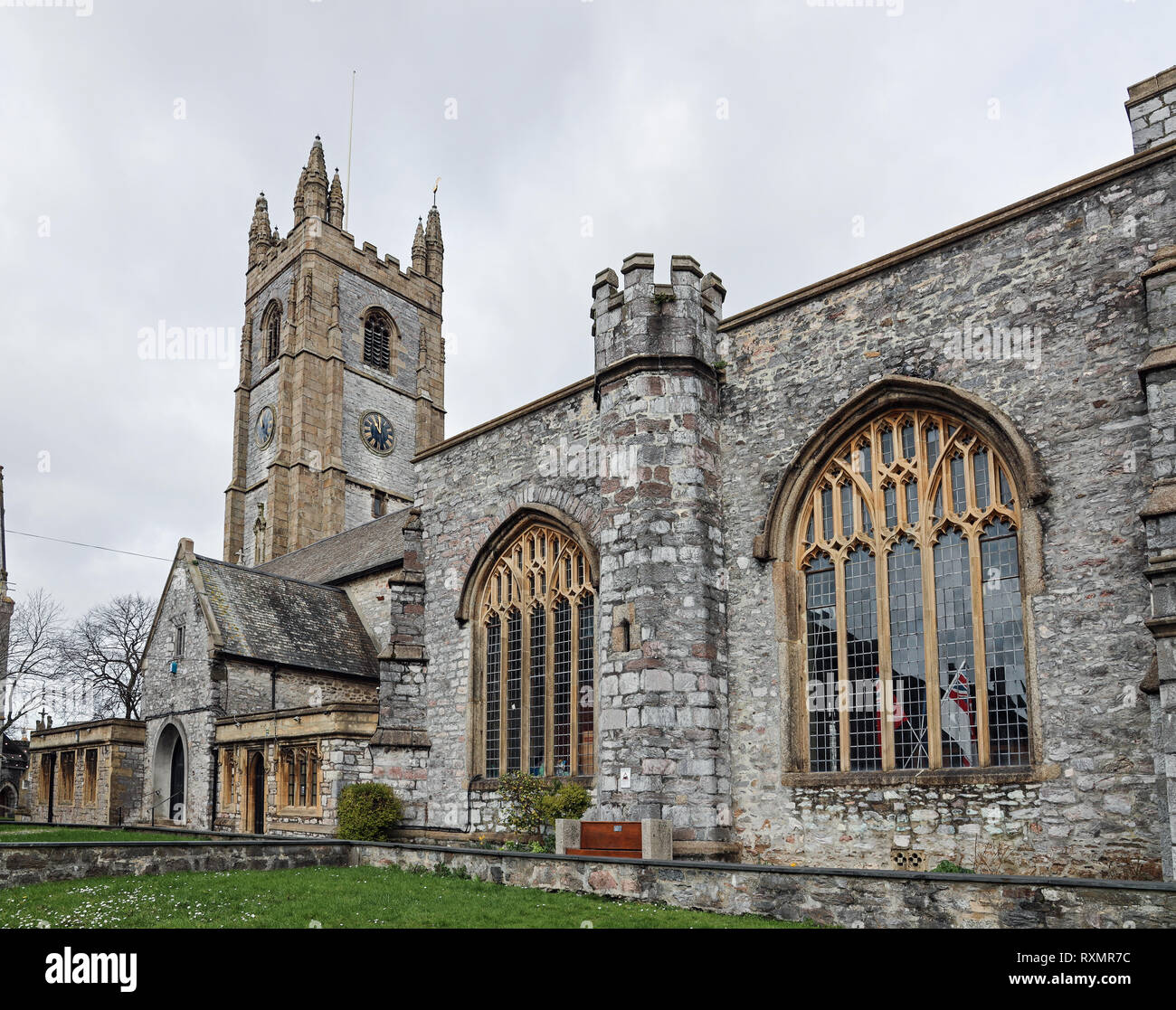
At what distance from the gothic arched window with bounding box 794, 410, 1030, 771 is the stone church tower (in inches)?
1288

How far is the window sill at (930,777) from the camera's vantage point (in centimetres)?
1162

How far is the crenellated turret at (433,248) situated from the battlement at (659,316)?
41.4 m

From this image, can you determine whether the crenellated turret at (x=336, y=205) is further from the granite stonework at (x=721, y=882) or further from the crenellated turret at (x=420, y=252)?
the granite stonework at (x=721, y=882)

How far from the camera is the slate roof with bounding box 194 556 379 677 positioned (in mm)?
26031

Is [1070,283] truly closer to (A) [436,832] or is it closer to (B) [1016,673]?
(B) [1016,673]

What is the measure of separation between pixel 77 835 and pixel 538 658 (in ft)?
32.3

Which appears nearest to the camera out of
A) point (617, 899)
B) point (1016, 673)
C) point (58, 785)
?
point (617, 899)

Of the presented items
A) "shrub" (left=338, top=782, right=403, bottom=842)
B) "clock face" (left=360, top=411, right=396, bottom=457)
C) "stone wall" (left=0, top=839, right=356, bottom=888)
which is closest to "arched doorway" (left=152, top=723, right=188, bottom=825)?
"shrub" (left=338, top=782, right=403, bottom=842)

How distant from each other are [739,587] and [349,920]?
7.60 meters

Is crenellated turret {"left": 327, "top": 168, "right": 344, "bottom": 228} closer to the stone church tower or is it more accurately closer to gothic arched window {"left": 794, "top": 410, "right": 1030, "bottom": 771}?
the stone church tower

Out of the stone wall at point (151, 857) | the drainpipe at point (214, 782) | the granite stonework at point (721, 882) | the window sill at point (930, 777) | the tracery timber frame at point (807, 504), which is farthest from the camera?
the drainpipe at point (214, 782)

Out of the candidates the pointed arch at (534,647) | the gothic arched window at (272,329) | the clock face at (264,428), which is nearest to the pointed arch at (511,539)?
the pointed arch at (534,647)

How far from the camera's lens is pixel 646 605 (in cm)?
1436
